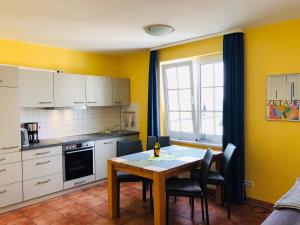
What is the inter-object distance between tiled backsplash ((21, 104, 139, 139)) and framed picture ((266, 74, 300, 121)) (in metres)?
2.53

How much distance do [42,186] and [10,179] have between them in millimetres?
466

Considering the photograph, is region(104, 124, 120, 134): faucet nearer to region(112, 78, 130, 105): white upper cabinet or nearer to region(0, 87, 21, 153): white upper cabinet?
region(112, 78, 130, 105): white upper cabinet

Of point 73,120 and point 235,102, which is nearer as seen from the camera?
point 235,102

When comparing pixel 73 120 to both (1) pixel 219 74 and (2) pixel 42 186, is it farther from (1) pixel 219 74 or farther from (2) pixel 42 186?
(1) pixel 219 74

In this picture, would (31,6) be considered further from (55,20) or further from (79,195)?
(79,195)

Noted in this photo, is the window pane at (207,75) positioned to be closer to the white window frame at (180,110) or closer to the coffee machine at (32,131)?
the white window frame at (180,110)

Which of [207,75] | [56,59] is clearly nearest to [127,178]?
[207,75]

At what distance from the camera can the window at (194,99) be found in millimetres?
3859

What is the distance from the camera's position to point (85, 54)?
184 inches

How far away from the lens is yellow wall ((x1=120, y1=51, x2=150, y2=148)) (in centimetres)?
476

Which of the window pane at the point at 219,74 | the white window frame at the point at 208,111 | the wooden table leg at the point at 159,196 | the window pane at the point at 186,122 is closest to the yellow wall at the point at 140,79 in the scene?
the window pane at the point at 186,122

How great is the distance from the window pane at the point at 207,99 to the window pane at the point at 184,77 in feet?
1.00

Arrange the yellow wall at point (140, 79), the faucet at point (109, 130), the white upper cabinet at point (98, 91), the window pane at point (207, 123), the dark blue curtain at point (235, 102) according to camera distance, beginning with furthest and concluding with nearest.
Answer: the faucet at point (109, 130) → the yellow wall at point (140, 79) → the white upper cabinet at point (98, 91) → the window pane at point (207, 123) → the dark blue curtain at point (235, 102)

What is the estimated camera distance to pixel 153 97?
446cm
